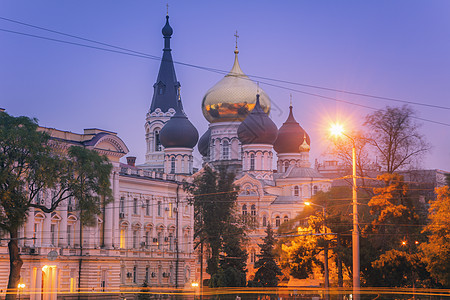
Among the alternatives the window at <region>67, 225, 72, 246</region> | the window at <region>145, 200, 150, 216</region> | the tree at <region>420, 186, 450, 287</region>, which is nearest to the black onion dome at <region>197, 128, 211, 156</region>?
the window at <region>145, 200, 150, 216</region>

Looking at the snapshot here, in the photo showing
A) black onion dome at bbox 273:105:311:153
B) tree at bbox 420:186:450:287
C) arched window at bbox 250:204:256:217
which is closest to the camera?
tree at bbox 420:186:450:287

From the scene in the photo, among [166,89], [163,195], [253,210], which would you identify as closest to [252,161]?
[253,210]

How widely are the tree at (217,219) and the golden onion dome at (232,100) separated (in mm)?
35539

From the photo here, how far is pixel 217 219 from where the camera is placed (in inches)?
2758

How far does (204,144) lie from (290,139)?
12.4 meters

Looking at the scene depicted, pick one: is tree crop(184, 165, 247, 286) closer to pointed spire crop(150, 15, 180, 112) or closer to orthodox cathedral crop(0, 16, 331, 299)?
orthodox cathedral crop(0, 16, 331, 299)

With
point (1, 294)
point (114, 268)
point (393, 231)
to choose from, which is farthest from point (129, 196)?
point (393, 231)

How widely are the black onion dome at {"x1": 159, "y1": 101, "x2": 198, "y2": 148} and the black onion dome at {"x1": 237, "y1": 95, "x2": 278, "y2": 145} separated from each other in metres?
7.40

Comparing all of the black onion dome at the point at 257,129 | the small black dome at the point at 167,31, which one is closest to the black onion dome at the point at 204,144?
the black onion dome at the point at 257,129

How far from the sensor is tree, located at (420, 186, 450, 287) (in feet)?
124

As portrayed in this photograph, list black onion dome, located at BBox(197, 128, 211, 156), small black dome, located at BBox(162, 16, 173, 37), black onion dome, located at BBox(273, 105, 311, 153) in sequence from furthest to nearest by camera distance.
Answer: small black dome, located at BBox(162, 16, 173, 37), black onion dome, located at BBox(197, 128, 211, 156), black onion dome, located at BBox(273, 105, 311, 153)

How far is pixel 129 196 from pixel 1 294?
57.0ft

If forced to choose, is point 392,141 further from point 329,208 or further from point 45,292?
point 45,292

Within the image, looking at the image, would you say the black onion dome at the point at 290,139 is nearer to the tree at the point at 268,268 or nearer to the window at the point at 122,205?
the tree at the point at 268,268
